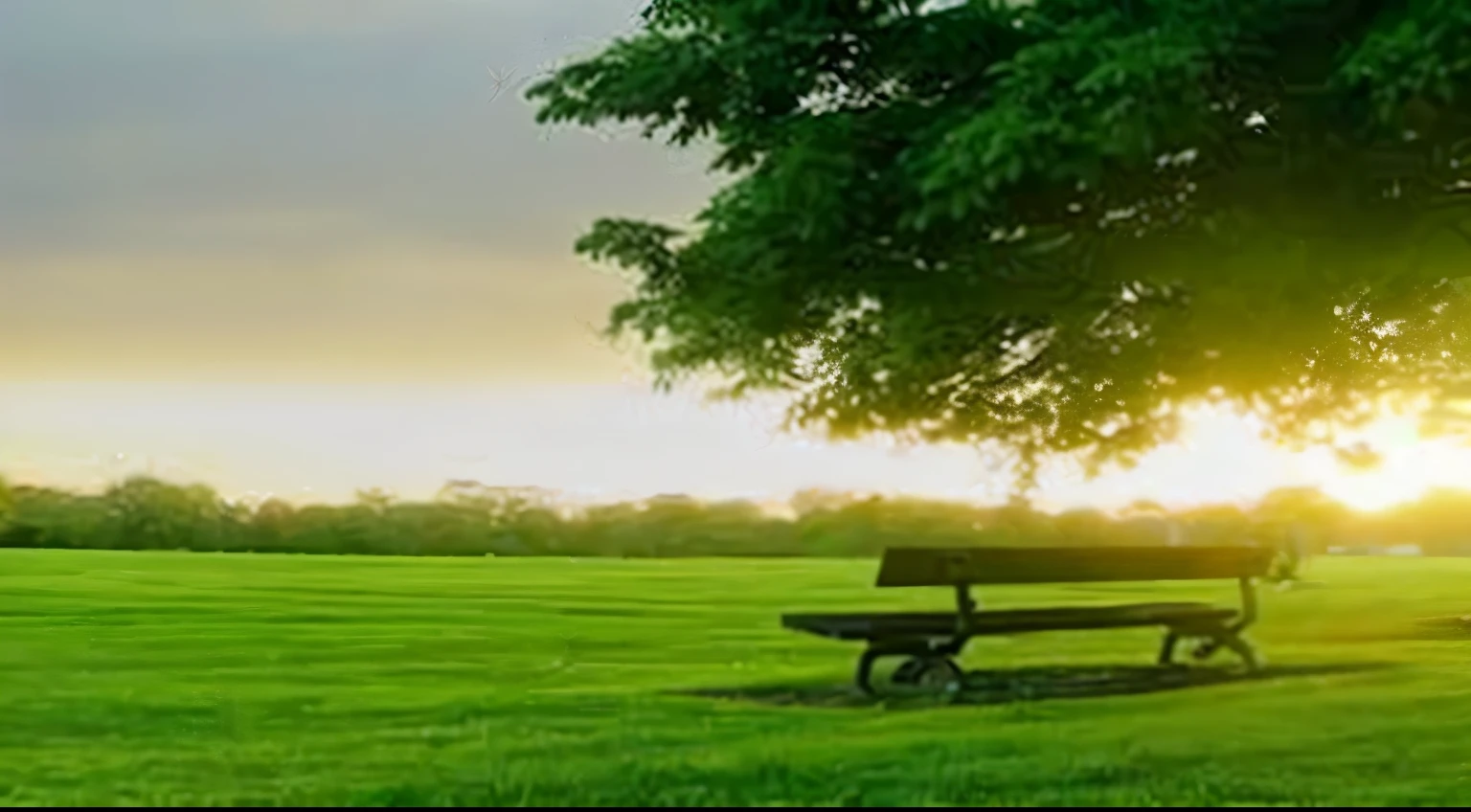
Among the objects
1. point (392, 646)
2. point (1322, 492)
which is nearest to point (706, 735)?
point (392, 646)

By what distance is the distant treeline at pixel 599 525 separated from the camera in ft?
37.3

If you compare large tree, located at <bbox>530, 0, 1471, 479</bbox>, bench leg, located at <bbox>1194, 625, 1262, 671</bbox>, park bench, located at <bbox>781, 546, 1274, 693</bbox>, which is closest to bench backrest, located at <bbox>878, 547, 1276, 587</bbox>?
park bench, located at <bbox>781, 546, 1274, 693</bbox>

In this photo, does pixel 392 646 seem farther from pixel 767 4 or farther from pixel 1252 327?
pixel 1252 327

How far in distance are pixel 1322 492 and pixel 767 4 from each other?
551cm

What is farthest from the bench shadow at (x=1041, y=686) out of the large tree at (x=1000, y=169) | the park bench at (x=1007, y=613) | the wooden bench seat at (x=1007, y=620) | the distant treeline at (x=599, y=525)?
the large tree at (x=1000, y=169)

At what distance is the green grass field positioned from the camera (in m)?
8.49

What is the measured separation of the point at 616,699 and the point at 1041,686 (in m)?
2.47

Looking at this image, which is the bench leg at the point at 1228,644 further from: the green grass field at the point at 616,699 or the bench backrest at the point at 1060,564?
the bench backrest at the point at 1060,564

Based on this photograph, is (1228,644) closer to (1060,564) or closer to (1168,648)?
(1168,648)

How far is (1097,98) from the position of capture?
802 centimetres

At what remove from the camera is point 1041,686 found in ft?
33.8

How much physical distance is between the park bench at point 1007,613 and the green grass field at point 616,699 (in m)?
0.28

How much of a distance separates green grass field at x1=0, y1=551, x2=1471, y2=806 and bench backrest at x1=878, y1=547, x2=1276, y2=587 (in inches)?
20.1

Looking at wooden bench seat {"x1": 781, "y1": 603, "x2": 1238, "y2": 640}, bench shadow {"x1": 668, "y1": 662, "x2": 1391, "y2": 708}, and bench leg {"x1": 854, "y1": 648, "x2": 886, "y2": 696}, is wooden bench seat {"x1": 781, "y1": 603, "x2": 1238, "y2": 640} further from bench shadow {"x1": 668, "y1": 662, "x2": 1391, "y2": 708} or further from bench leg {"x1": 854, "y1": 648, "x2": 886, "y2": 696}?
bench shadow {"x1": 668, "y1": 662, "x2": 1391, "y2": 708}
